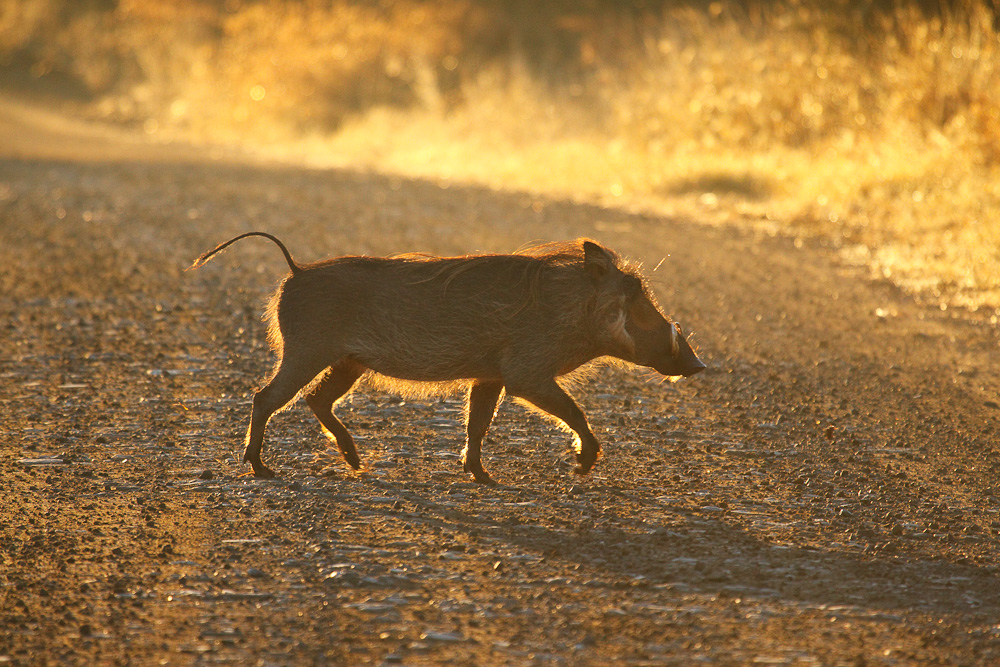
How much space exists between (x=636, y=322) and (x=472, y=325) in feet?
1.97

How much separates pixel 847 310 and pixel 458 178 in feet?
24.7

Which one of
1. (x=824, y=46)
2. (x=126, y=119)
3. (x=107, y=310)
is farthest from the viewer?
(x=126, y=119)

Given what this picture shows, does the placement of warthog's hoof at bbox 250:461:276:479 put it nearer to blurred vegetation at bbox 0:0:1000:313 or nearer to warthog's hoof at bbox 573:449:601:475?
warthog's hoof at bbox 573:449:601:475

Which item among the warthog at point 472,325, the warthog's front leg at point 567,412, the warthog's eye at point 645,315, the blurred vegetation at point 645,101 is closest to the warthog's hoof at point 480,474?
the warthog at point 472,325

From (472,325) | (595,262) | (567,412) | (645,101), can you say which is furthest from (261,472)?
(645,101)

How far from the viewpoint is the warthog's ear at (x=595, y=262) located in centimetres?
404

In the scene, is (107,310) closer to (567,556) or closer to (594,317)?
(594,317)

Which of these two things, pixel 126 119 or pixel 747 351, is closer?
pixel 747 351

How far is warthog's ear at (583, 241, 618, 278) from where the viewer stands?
4.04 metres

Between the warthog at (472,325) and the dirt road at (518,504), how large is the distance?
310mm

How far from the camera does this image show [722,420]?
4805mm

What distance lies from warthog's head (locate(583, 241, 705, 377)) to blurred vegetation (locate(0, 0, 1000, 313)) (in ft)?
11.3

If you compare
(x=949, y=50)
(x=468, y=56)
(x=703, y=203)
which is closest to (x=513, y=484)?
(x=703, y=203)

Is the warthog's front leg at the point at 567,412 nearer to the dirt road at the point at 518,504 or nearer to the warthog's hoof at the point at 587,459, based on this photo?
the warthog's hoof at the point at 587,459
